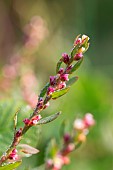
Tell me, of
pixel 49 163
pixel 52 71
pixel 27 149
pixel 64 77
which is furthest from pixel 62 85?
pixel 52 71

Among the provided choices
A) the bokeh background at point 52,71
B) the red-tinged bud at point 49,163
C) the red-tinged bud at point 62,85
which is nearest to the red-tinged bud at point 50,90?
the red-tinged bud at point 62,85

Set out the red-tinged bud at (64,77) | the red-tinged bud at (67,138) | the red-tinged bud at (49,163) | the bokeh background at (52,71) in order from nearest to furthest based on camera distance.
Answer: the red-tinged bud at (64,77) < the red-tinged bud at (49,163) < the red-tinged bud at (67,138) < the bokeh background at (52,71)

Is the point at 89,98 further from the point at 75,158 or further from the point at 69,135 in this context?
the point at 69,135

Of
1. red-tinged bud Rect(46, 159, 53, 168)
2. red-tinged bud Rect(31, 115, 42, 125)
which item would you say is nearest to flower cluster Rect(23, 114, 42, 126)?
red-tinged bud Rect(31, 115, 42, 125)

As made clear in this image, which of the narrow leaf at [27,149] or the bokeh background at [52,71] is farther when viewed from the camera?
the bokeh background at [52,71]

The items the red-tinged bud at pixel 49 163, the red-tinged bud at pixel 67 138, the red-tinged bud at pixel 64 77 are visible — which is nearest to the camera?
the red-tinged bud at pixel 64 77

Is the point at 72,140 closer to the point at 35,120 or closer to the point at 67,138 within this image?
the point at 67,138

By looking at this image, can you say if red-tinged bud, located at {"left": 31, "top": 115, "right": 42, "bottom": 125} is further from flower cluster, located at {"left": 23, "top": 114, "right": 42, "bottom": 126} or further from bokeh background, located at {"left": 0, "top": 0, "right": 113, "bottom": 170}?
bokeh background, located at {"left": 0, "top": 0, "right": 113, "bottom": 170}

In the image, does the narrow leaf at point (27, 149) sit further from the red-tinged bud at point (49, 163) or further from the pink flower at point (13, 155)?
the red-tinged bud at point (49, 163)

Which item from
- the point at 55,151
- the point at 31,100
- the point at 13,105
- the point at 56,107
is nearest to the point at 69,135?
the point at 55,151
